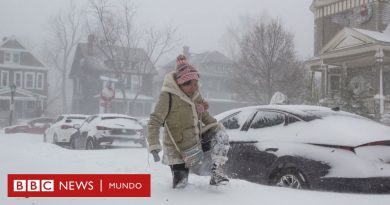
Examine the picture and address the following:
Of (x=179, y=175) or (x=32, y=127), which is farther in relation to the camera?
(x=32, y=127)

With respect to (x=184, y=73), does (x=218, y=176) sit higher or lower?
lower

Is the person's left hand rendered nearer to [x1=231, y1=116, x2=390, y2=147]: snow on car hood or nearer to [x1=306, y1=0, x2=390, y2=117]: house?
[x1=231, y1=116, x2=390, y2=147]: snow on car hood

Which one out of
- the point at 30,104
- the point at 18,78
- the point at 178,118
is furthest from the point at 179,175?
the point at 18,78

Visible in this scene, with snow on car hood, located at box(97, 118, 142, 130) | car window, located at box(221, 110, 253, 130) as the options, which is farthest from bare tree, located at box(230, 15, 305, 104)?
car window, located at box(221, 110, 253, 130)

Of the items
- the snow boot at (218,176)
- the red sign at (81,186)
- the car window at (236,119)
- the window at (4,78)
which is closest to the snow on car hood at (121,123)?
the car window at (236,119)

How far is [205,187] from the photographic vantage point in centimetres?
483

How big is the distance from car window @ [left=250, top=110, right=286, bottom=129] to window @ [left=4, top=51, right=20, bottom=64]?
49.3 m

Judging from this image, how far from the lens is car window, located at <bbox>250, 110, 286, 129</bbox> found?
634cm

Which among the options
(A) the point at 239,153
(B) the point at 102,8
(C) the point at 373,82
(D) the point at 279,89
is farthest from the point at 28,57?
(A) the point at 239,153

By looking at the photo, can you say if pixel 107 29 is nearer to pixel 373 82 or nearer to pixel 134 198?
pixel 373 82

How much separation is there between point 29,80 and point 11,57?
3.13 metres

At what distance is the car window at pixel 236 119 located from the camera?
6968mm

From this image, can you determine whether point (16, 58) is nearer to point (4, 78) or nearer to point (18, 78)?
point (18, 78)

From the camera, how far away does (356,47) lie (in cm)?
2038
